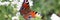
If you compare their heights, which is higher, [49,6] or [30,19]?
[49,6]

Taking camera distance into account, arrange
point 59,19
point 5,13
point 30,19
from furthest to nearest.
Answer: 1. point 5,13
2. point 30,19
3. point 59,19

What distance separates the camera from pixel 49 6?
3.49 feet

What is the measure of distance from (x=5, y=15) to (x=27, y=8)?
230 mm

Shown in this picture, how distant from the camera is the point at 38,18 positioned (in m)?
1.14

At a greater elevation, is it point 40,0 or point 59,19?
point 40,0

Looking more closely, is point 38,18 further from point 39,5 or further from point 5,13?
point 5,13

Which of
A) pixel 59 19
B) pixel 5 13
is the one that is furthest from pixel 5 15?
pixel 59 19

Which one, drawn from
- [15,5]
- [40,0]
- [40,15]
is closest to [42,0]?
[40,0]

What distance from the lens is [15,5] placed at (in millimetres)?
1226

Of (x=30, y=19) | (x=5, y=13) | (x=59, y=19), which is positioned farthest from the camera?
(x=5, y=13)

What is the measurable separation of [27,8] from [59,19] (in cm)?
28

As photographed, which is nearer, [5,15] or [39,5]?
[39,5]

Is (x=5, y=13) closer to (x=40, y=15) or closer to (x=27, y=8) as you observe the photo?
(x=27, y=8)

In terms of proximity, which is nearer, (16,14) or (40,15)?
(40,15)
